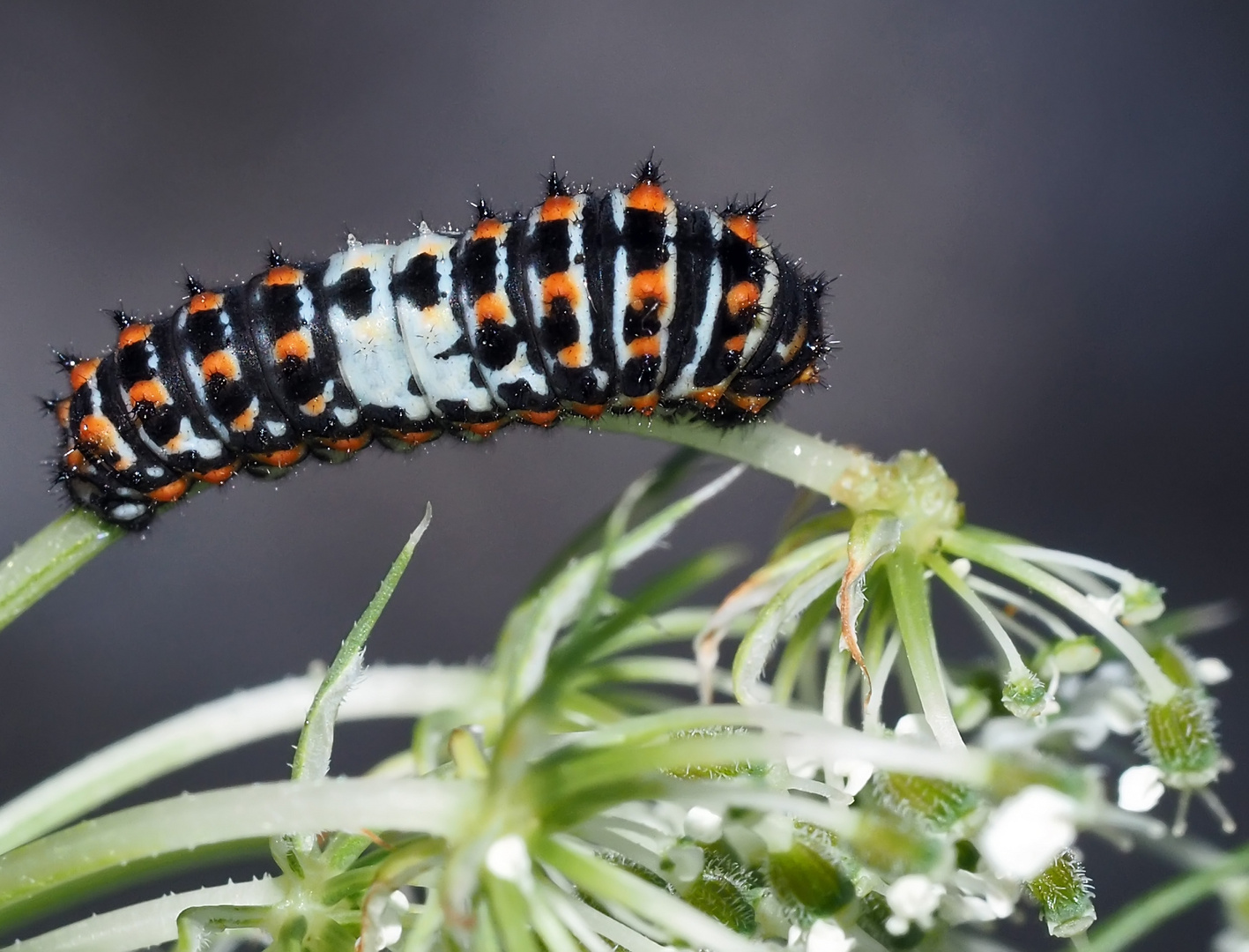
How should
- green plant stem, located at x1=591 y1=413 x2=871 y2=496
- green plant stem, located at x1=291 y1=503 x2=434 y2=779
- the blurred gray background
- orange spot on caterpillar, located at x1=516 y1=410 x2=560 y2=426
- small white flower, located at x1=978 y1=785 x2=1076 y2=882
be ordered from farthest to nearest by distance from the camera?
the blurred gray background < orange spot on caterpillar, located at x1=516 y1=410 x2=560 y2=426 < green plant stem, located at x1=591 y1=413 x2=871 y2=496 < green plant stem, located at x1=291 y1=503 x2=434 y2=779 < small white flower, located at x1=978 y1=785 x2=1076 y2=882

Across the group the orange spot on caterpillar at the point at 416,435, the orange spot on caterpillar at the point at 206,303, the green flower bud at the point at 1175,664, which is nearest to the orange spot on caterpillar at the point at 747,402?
the orange spot on caterpillar at the point at 416,435

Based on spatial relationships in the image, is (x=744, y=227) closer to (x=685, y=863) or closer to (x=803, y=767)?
(x=803, y=767)

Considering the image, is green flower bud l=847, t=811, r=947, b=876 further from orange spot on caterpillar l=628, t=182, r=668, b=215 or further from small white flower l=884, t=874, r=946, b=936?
orange spot on caterpillar l=628, t=182, r=668, b=215

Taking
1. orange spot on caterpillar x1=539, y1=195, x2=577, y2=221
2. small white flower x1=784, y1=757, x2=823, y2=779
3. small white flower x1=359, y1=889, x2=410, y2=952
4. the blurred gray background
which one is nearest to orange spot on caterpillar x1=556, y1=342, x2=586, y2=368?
orange spot on caterpillar x1=539, y1=195, x2=577, y2=221

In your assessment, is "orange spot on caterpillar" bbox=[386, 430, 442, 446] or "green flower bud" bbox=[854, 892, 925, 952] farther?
"orange spot on caterpillar" bbox=[386, 430, 442, 446]

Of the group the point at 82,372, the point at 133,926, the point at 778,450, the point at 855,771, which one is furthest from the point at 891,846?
the point at 82,372

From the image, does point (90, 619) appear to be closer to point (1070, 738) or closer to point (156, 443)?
point (156, 443)

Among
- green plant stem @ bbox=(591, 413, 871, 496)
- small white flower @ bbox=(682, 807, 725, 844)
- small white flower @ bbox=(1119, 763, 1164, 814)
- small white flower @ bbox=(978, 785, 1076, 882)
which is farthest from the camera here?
green plant stem @ bbox=(591, 413, 871, 496)

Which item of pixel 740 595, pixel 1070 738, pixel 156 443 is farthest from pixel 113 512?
pixel 1070 738
